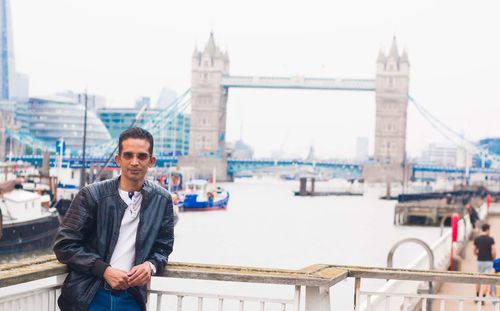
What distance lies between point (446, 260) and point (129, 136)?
9.30 meters

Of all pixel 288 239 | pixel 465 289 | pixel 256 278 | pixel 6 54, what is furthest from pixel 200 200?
pixel 6 54

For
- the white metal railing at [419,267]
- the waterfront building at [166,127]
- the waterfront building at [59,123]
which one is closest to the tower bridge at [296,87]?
the waterfront building at [59,123]

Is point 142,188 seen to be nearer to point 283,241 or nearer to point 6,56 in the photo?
point 283,241

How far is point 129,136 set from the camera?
273cm

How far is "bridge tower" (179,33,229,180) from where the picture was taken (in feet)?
262

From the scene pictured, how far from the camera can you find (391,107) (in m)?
81.6

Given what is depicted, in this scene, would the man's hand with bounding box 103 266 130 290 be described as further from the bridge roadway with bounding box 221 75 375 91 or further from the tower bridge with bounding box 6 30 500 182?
the bridge roadway with bounding box 221 75 375 91

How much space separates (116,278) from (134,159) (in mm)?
407

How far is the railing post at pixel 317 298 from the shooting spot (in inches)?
109

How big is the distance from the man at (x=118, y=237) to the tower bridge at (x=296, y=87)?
7306cm

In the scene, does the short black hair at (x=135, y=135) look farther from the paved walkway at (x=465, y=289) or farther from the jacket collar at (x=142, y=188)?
the paved walkway at (x=465, y=289)

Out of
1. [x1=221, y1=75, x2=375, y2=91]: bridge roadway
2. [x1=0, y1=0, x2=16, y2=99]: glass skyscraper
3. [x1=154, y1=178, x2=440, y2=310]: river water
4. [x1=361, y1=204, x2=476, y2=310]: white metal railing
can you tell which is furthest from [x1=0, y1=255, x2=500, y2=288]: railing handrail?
[x1=0, y1=0, x2=16, y2=99]: glass skyscraper

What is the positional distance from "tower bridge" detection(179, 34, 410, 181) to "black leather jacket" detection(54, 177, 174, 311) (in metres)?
73.1

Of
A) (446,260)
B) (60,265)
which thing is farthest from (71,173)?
(60,265)
